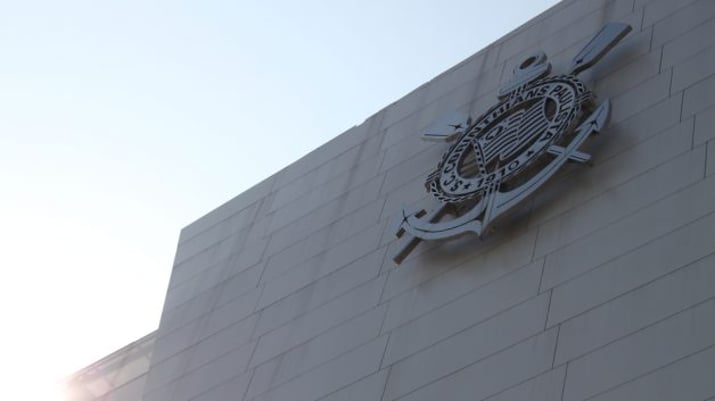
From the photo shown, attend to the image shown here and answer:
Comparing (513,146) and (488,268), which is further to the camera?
(513,146)

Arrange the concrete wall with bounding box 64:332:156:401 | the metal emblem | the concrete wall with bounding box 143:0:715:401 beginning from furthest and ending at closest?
1. the concrete wall with bounding box 64:332:156:401
2. the metal emblem
3. the concrete wall with bounding box 143:0:715:401

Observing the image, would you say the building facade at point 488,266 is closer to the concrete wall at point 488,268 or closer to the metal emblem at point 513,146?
the concrete wall at point 488,268

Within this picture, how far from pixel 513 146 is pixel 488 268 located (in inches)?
57.4

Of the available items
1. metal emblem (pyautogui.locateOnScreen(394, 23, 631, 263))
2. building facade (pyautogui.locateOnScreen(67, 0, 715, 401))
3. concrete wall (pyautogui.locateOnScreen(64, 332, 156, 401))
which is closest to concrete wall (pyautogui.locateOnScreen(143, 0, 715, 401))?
building facade (pyautogui.locateOnScreen(67, 0, 715, 401))

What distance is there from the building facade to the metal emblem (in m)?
0.18

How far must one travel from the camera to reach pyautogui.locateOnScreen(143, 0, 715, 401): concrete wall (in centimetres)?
1156

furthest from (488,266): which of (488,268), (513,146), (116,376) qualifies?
(116,376)

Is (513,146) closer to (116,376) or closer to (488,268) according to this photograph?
(488,268)

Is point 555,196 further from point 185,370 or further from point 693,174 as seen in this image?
point 185,370

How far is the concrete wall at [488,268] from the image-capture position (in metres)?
11.6

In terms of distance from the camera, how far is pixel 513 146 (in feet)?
47.2

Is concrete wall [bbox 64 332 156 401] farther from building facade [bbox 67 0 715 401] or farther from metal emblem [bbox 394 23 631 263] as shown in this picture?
metal emblem [bbox 394 23 631 263]

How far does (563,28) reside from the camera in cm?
1625

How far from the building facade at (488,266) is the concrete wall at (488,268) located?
2 centimetres
